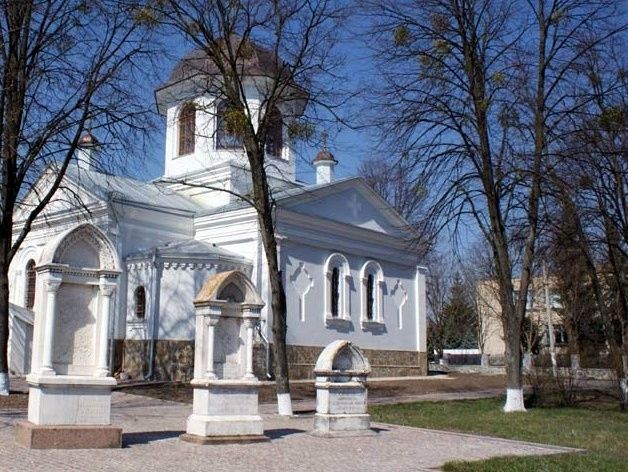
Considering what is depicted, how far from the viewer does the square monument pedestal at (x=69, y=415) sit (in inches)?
407

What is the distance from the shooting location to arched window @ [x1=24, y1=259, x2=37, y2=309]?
97.2ft

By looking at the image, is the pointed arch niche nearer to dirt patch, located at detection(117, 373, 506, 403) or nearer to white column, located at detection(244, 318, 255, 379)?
dirt patch, located at detection(117, 373, 506, 403)

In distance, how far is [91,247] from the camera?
11.3 meters

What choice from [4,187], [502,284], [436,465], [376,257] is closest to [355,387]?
[436,465]

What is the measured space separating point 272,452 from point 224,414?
53.4 inches

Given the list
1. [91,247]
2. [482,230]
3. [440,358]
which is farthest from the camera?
[440,358]

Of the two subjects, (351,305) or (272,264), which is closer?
(272,264)

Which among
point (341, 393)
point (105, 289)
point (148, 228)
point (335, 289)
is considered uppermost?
point (148, 228)

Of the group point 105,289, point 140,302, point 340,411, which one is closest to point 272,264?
point 340,411

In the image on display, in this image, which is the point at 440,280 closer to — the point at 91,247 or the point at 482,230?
the point at 482,230

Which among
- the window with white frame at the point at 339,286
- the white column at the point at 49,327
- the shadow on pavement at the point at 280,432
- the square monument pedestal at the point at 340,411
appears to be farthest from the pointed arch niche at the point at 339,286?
the white column at the point at 49,327

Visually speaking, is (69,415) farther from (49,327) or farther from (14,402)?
(14,402)

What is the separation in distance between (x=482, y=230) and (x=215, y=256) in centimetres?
1100

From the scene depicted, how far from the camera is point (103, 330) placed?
11.1m
